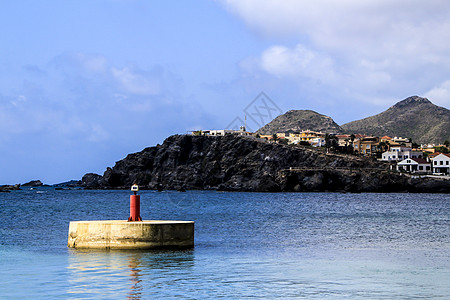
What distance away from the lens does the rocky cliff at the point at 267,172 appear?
146m

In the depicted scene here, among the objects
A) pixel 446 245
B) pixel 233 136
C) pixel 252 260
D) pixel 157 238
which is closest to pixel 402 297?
pixel 252 260

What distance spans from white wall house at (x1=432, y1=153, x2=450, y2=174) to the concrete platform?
459 ft

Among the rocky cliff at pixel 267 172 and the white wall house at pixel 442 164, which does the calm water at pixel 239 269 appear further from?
the white wall house at pixel 442 164

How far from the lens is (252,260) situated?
23.4 metres

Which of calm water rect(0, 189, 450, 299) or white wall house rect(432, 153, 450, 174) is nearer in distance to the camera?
calm water rect(0, 189, 450, 299)

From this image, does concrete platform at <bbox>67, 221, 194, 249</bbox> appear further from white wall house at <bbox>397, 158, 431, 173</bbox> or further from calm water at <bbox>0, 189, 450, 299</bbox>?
white wall house at <bbox>397, 158, 431, 173</bbox>

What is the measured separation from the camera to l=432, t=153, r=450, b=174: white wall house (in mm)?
151875

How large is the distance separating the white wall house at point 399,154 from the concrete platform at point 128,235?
517 ft

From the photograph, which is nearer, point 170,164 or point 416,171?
point 416,171

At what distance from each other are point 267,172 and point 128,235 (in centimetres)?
14678

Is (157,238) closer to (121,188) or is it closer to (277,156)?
(277,156)

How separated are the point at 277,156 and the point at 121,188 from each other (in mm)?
54663

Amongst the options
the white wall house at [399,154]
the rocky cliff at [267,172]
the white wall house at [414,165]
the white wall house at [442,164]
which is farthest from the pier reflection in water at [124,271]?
the white wall house at [399,154]

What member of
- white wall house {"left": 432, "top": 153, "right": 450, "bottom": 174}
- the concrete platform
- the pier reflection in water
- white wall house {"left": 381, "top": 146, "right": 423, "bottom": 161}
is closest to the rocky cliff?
white wall house {"left": 381, "top": 146, "right": 423, "bottom": 161}
